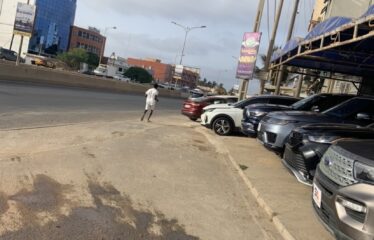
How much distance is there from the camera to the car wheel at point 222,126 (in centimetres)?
1767

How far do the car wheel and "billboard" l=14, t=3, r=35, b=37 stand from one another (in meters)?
27.2

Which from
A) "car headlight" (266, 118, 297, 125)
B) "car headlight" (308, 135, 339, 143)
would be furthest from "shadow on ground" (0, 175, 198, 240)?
"car headlight" (266, 118, 297, 125)

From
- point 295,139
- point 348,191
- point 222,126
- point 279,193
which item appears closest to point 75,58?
point 222,126

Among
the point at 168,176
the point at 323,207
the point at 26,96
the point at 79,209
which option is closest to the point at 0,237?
the point at 79,209

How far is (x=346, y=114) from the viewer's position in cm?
1088

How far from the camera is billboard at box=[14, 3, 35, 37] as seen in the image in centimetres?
4103

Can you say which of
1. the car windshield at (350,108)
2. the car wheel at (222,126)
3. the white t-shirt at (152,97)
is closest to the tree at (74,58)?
the white t-shirt at (152,97)

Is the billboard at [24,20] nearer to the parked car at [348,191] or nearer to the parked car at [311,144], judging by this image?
the parked car at [311,144]

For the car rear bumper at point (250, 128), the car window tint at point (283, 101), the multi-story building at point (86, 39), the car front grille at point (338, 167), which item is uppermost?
the multi-story building at point (86, 39)

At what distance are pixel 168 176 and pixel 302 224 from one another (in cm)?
291

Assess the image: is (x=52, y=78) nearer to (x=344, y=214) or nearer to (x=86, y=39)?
(x=344, y=214)

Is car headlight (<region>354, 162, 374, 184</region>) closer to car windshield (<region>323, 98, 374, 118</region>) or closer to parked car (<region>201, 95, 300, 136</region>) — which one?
car windshield (<region>323, 98, 374, 118</region>)

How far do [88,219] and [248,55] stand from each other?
17103 mm

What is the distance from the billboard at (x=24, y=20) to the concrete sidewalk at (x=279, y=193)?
31552mm
